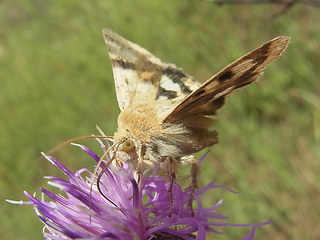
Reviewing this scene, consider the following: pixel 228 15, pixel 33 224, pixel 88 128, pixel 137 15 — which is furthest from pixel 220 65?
pixel 33 224

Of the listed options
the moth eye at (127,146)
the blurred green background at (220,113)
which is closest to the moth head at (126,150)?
the moth eye at (127,146)

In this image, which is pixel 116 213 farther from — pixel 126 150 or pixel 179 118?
pixel 179 118

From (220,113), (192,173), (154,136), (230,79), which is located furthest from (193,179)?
(220,113)

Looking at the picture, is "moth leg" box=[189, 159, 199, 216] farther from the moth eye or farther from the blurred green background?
the blurred green background

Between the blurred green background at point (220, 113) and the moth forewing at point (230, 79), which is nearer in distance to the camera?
the moth forewing at point (230, 79)

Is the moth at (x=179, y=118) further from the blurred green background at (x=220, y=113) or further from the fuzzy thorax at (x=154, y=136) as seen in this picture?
the blurred green background at (x=220, y=113)
